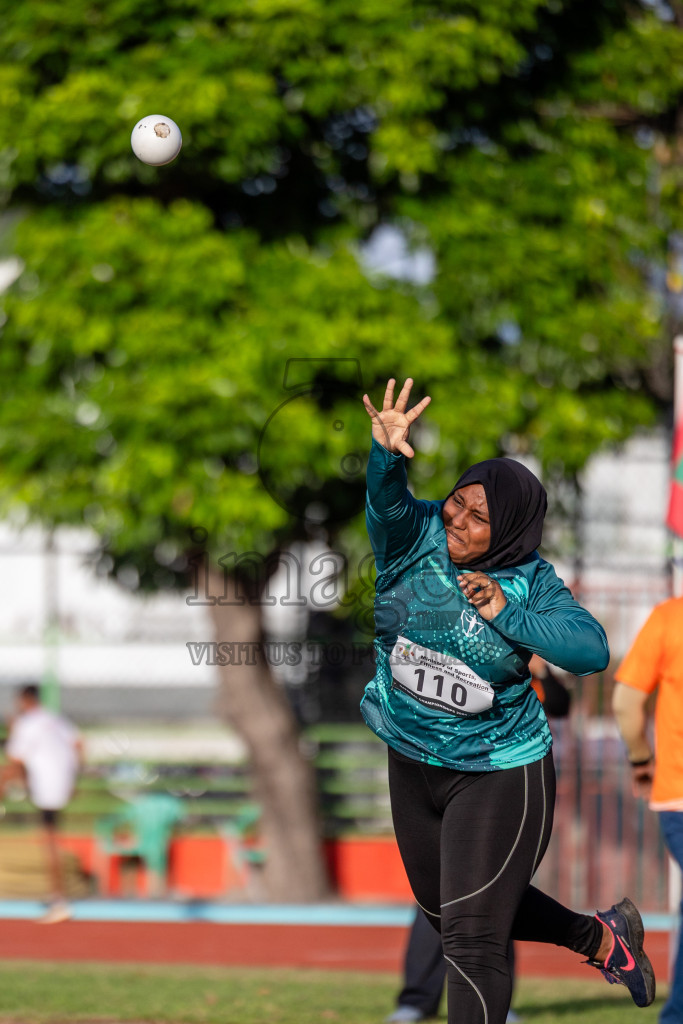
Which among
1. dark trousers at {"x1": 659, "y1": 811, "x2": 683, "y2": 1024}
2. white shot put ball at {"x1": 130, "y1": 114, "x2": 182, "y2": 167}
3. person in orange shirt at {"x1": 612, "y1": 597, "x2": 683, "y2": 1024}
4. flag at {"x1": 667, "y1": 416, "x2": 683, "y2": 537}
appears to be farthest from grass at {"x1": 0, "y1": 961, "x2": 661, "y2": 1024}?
white shot put ball at {"x1": 130, "y1": 114, "x2": 182, "y2": 167}

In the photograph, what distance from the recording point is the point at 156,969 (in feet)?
23.5

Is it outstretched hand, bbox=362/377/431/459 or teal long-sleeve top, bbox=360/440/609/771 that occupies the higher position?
outstretched hand, bbox=362/377/431/459

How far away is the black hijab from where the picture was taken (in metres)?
3.38

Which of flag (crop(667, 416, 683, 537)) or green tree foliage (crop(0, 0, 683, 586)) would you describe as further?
green tree foliage (crop(0, 0, 683, 586))

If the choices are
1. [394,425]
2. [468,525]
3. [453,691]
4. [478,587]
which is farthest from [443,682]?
[394,425]

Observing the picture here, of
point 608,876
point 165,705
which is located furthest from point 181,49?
point 165,705

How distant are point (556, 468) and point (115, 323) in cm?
325

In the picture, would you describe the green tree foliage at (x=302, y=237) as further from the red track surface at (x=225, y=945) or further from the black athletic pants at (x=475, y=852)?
the black athletic pants at (x=475, y=852)

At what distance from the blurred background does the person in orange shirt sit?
158 inches

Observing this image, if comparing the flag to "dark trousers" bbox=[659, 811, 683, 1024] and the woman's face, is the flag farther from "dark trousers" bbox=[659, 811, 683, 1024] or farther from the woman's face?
the woman's face

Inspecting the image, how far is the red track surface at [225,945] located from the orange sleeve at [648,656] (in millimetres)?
3228

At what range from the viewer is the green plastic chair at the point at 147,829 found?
36.4ft

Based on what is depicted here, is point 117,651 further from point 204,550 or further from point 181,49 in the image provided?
point 181,49

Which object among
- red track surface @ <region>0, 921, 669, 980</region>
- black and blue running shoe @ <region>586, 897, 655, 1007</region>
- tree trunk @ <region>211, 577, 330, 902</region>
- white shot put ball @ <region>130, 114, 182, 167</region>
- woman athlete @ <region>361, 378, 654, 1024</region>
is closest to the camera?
woman athlete @ <region>361, 378, 654, 1024</region>
